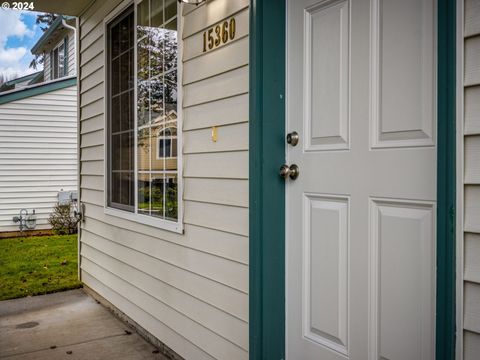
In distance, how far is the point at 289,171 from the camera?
2301 mm

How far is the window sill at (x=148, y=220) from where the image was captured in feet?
10.6

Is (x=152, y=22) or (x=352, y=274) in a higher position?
(x=152, y=22)

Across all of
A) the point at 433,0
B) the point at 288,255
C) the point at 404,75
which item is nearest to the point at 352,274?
the point at 288,255

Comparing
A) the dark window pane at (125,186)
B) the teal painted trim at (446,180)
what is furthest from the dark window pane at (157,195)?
the teal painted trim at (446,180)

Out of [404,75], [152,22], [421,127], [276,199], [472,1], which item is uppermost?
[152,22]

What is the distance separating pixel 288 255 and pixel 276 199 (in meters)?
0.28

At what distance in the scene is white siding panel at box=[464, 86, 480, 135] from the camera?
56.7 inches

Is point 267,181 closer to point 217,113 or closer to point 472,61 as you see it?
point 217,113

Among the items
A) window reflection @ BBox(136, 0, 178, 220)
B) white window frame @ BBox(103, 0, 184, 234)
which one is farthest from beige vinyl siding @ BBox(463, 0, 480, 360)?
window reflection @ BBox(136, 0, 178, 220)

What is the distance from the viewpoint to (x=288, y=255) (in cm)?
234

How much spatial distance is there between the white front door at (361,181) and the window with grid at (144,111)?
1.23 metres

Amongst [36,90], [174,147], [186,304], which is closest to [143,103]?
[174,147]

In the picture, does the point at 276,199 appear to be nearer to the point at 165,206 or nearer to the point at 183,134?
the point at 183,134

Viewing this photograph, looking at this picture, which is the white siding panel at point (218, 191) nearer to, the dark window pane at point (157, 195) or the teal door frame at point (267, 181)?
the teal door frame at point (267, 181)
